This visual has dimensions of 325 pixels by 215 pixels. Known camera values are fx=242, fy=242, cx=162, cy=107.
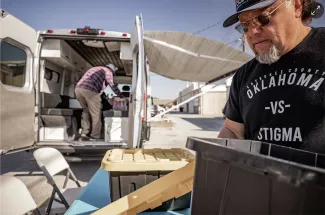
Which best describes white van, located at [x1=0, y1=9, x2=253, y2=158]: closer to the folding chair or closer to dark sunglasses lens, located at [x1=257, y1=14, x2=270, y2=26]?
the folding chair

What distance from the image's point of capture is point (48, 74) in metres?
5.92

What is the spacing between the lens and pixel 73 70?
7.33 meters

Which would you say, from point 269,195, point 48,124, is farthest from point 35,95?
point 269,195

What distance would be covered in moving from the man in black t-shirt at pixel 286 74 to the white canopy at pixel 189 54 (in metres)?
3.66

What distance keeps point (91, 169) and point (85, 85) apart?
183 cm

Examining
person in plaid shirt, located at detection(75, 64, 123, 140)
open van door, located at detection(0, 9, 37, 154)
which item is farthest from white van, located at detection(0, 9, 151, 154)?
person in plaid shirt, located at detection(75, 64, 123, 140)

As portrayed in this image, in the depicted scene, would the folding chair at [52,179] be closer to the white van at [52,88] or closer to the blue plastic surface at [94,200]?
the blue plastic surface at [94,200]

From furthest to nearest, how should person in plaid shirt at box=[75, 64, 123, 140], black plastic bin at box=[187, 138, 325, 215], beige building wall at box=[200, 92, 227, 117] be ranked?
1. beige building wall at box=[200, 92, 227, 117]
2. person in plaid shirt at box=[75, 64, 123, 140]
3. black plastic bin at box=[187, 138, 325, 215]

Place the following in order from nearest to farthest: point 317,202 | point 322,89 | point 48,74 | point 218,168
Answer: point 317,202 < point 218,168 < point 322,89 < point 48,74

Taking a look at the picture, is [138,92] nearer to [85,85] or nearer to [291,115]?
[85,85]

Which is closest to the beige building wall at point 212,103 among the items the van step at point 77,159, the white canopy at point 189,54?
the white canopy at point 189,54

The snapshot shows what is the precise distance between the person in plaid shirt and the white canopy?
1.13 metres

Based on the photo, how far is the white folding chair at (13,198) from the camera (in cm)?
157

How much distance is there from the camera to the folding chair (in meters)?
2.35
